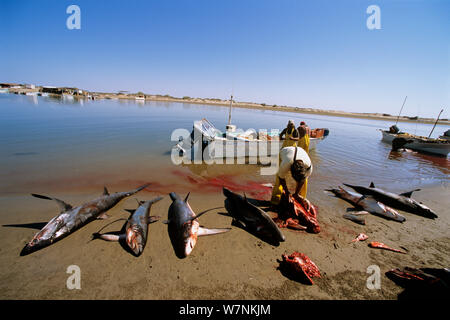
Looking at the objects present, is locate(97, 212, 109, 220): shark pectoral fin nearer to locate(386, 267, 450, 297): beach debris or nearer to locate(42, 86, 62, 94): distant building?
locate(386, 267, 450, 297): beach debris

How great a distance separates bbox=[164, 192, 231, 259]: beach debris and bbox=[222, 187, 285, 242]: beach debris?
0.58 m

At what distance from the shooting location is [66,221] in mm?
4195

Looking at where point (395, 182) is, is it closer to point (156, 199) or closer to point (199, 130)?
point (199, 130)

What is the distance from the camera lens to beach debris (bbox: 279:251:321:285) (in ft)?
10.8

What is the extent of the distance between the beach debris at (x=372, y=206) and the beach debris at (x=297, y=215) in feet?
8.43

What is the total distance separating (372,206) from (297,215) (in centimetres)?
341

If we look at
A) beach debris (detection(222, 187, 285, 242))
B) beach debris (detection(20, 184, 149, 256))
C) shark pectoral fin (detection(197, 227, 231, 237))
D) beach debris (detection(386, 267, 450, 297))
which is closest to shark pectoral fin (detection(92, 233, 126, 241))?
beach debris (detection(20, 184, 149, 256))

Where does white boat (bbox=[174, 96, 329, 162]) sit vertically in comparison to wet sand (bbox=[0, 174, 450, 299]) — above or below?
above

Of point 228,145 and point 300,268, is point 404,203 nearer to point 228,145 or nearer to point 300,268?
point 300,268

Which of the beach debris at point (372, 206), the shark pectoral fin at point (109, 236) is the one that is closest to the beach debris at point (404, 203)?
the beach debris at point (372, 206)

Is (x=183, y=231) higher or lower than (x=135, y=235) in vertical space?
higher

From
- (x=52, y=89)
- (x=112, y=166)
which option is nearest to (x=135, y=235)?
(x=112, y=166)

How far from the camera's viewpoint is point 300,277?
3.31m
